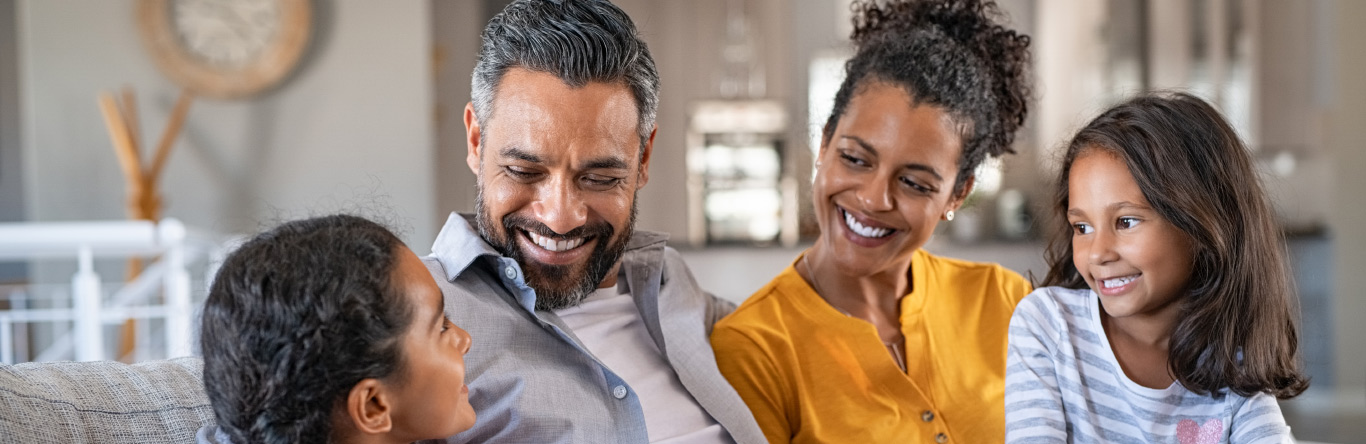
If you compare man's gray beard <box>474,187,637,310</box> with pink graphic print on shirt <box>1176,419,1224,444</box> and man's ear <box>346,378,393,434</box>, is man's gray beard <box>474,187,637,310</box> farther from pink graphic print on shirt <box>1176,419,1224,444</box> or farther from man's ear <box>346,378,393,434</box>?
pink graphic print on shirt <box>1176,419,1224,444</box>

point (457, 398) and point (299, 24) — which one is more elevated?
point (299, 24)

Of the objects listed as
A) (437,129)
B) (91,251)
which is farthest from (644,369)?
(437,129)

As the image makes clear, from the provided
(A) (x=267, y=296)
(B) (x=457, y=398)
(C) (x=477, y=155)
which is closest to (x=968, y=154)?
(C) (x=477, y=155)

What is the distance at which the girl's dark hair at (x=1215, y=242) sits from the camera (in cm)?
141

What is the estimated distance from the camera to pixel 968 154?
6.46 feet

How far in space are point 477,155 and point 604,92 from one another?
0.76 feet

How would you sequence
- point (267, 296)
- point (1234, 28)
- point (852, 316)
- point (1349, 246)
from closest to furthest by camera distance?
point (267, 296)
point (852, 316)
point (1349, 246)
point (1234, 28)

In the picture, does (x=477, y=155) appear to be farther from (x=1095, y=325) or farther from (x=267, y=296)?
(x=1095, y=325)

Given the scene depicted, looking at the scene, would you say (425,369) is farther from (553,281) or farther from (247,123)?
(247,123)

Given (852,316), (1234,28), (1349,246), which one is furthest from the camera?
(1234,28)

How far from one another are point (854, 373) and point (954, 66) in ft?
1.89

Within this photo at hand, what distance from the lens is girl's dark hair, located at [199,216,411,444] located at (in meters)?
1.09

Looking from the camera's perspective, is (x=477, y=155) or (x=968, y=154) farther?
(x=968, y=154)

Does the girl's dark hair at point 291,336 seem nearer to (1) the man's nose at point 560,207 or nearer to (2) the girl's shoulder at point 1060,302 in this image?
(1) the man's nose at point 560,207
